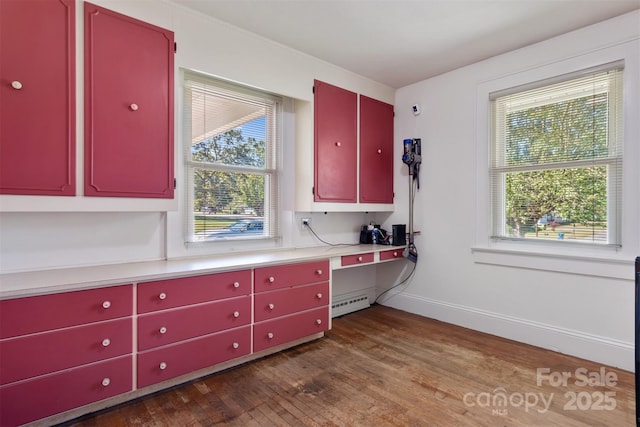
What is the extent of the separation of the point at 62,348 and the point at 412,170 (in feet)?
11.6

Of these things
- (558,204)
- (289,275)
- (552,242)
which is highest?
(558,204)

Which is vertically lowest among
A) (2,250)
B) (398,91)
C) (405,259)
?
(405,259)

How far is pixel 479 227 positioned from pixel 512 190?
1.55 ft

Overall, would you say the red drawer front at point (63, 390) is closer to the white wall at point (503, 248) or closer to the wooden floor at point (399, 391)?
the wooden floor at point (399, 391)

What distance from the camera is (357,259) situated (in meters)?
3.41

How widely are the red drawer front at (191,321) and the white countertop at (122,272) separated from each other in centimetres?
25

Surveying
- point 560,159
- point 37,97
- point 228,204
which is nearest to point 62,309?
point 37,97

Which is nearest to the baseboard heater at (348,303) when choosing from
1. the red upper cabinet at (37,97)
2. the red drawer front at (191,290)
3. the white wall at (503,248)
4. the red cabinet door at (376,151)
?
the white wall at (503,248)

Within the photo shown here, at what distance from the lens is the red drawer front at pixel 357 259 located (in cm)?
331

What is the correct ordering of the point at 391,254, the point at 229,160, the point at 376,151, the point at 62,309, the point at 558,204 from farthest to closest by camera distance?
the point at 376,151 < the point at 391,254 < the point at 229,160 < the point at 558,204 < the point at 62,309

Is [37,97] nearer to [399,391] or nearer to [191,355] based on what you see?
[191,355]

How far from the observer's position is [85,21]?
2.05 meters

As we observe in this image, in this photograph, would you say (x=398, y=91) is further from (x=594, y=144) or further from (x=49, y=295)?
(x=49, y=295)

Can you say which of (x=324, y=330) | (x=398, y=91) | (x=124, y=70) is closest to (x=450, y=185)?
(x=398, y=91)
